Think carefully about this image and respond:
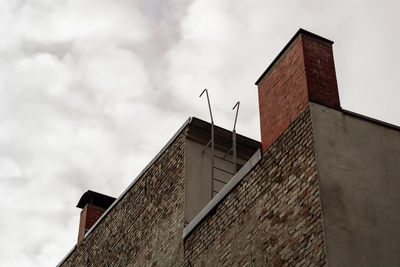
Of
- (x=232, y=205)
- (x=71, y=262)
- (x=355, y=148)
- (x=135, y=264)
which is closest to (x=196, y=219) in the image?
(x=232, y=205)

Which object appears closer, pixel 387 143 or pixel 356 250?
pixel 356 250

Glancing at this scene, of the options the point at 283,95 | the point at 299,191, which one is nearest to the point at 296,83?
the point at 283,95

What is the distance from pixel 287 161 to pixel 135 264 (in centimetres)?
615

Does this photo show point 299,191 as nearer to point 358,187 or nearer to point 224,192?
point 358,187

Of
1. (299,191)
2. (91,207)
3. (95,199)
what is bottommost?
(299,191)

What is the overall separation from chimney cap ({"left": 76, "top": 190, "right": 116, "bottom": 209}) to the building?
6.55 metres

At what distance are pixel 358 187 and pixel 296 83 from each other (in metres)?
2.13

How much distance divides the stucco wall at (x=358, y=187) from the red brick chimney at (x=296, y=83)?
1.19 feet

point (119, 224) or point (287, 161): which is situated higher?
point (119, 224)

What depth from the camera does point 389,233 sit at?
9.81 m

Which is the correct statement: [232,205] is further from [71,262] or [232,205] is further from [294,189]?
[71,262]

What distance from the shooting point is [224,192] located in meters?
12.7

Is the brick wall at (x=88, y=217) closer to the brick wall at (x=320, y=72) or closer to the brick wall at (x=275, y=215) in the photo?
the brick wall at (x=275, y=215)

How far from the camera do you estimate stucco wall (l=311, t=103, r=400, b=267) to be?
9.54 m
